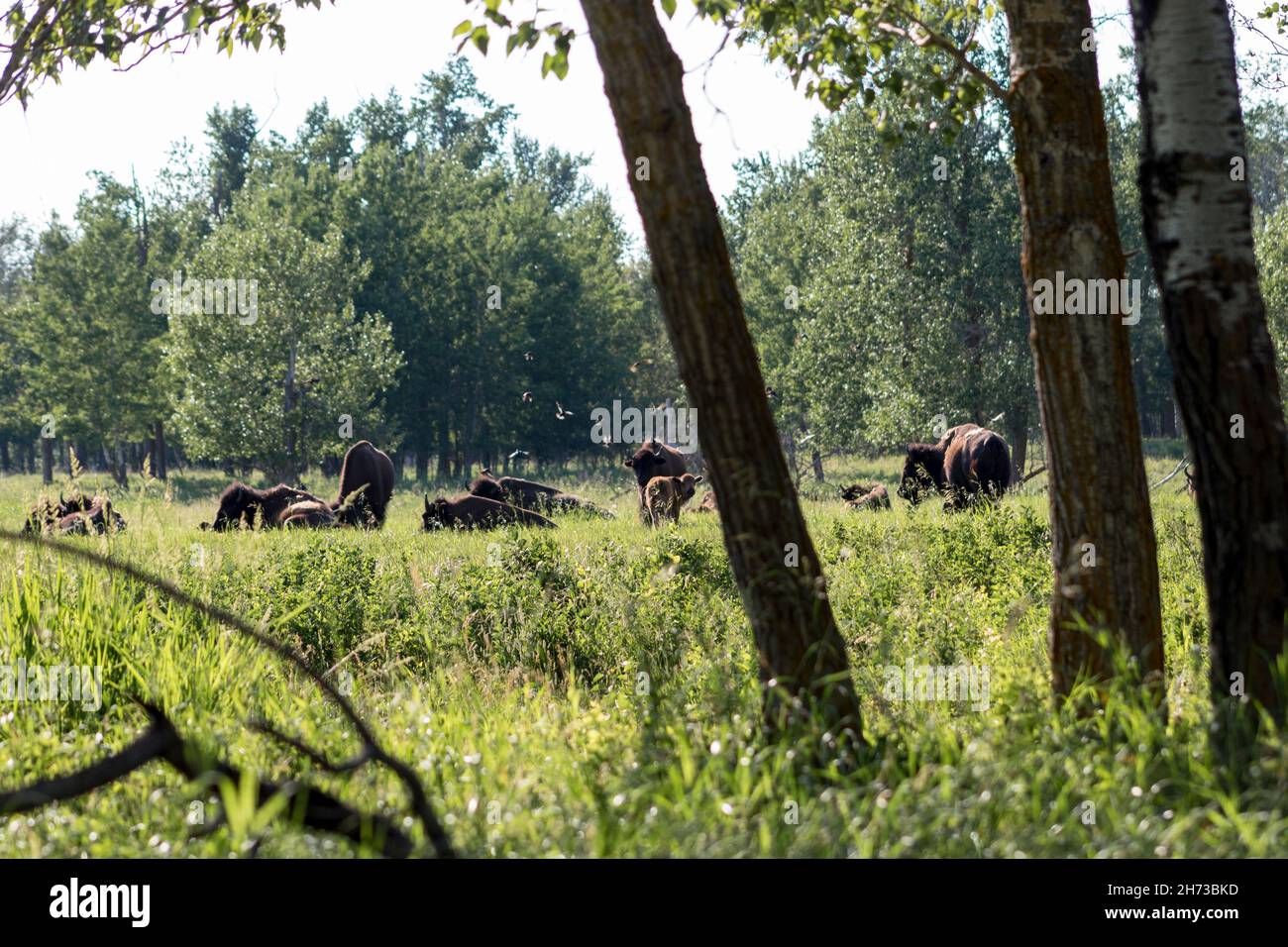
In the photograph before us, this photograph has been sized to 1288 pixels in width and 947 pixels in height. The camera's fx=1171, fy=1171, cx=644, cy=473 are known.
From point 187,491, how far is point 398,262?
50.2ft

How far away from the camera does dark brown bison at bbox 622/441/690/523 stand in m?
21.1

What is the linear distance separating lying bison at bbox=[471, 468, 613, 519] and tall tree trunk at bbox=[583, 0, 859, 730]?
15.9 metres

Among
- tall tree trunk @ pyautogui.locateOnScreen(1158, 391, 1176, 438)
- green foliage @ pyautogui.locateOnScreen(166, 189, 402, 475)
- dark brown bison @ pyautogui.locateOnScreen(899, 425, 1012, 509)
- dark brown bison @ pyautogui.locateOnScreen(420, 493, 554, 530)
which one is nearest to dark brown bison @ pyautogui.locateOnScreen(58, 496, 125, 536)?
dark brown bison @ pyautogui.locateOnScreen(420, 493, 554, 530)

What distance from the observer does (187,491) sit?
56125 millimetres

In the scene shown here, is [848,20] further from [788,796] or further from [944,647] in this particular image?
[788,796]

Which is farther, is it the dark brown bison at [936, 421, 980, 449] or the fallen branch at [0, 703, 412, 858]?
the dark brown bison at [936, 421, 980, 449]

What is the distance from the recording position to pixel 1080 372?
17.9ft

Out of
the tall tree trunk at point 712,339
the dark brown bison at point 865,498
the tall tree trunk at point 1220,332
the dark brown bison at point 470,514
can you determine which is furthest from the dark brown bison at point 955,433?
the tall tree trunk at point 712,339

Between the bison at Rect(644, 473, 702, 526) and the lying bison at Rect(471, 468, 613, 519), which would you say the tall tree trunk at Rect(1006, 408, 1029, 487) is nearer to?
the lying bison at Rect(471, 468, 613, 519)

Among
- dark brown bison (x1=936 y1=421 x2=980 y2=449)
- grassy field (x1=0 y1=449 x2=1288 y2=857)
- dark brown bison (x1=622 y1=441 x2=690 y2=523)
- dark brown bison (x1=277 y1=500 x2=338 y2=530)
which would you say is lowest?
grassy field (x1=0 y1=449 x2=1288 y2=857)

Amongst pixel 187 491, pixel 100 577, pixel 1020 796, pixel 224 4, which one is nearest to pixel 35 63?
pixel 224 4

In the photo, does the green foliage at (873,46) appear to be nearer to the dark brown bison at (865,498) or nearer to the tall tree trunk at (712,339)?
the tall tree trunk at (712,339)

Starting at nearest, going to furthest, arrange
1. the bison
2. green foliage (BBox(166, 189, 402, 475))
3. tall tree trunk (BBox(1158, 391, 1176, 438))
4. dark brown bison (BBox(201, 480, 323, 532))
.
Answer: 1. the bison
2. dark brown bison (BBox(201, 480, 323, 532))
3. green foliage (BBox(166, 189, 402, 475))
4. tall tree trunk (BBox(1158, 391, 1176, 438))

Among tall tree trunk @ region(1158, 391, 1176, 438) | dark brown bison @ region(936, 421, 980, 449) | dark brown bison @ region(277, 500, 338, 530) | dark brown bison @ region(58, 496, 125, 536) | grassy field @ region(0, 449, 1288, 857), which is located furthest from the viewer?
tall tree trunk @ region(1158, 391, 1176, 438)
